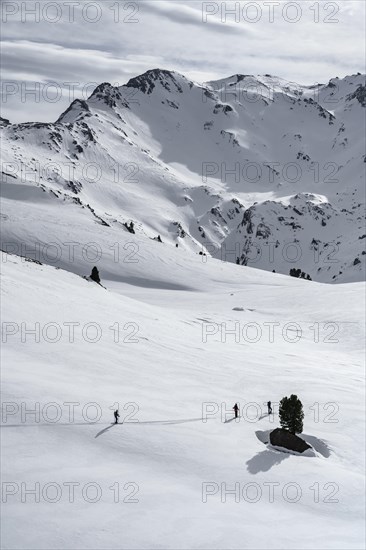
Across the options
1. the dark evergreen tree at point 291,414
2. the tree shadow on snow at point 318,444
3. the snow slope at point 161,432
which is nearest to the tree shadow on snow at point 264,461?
the snow slope at point 161,432

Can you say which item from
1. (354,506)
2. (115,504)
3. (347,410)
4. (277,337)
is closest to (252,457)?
(354,506)

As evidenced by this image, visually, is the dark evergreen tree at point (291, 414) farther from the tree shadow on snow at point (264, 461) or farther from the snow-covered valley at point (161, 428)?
Answer: the tree shadow on snow at point (264, 461)

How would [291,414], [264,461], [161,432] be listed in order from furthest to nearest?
1. [291,414]
2. [161,432]
3. [264,461]

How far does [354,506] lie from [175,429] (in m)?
8.09

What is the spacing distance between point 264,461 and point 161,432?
15.1 ft

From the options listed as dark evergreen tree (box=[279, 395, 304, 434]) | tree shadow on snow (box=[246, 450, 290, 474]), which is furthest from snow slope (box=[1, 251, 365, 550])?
dark evergreen tree (box=[279, 395, 304, 434])

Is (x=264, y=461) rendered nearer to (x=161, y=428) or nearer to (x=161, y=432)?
(x=161, y=432)

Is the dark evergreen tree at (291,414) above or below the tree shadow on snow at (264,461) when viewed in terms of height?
above

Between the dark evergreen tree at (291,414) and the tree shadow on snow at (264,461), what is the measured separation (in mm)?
1445

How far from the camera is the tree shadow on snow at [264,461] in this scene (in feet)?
77.2

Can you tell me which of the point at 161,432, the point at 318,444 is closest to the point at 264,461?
the point at 318,444

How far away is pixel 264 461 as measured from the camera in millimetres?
24297

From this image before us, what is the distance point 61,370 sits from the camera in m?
30.0

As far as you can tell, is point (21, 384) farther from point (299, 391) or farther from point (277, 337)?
point (277, 337)
